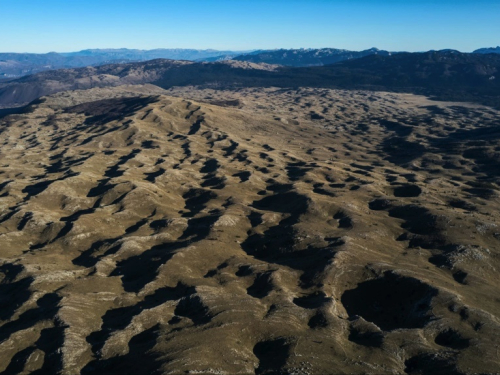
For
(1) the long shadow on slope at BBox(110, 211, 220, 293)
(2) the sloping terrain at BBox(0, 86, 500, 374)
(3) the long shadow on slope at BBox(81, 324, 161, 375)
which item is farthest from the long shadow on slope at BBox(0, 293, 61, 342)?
(3) the long shadow on slope at BBox(81, 324, 161, 375)

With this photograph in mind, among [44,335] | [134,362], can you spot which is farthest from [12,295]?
[134,362]

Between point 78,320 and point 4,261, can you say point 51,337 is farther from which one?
point 4,261

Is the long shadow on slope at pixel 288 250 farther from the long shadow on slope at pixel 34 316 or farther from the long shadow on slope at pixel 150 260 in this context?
the long shadow on slope at pixel 34 316

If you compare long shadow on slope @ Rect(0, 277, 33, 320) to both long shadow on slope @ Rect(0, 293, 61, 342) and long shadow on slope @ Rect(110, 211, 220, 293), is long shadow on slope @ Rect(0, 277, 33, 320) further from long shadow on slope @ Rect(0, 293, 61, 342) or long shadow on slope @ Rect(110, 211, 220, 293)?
long shadow on slope @ Rect(110, 211, 220, 293)

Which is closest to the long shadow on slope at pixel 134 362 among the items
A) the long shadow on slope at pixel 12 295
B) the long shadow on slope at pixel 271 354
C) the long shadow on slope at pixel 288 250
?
the long shadow on slope at pixel 271 354

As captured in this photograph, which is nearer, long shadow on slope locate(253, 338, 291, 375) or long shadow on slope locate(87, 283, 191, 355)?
long shadow on slope locate(253, 338, 291, 375)

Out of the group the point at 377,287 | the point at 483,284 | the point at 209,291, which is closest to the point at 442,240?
the point at 483,284

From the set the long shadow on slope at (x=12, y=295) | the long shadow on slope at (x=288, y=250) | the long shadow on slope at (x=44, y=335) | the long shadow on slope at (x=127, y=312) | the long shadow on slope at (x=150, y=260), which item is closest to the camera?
the long shadow on slope at (x=44, y=335)
